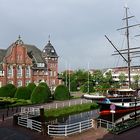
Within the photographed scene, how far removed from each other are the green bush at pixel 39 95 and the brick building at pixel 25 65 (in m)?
23.4

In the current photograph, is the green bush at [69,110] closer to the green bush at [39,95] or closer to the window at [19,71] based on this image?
the green bush at [39,95]

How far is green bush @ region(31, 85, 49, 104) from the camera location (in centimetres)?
4894

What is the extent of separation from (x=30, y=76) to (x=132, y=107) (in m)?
38.4

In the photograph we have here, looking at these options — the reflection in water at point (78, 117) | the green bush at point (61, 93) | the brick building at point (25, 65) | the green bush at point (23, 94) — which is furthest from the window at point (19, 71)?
the reflection in water at point (78, 117)

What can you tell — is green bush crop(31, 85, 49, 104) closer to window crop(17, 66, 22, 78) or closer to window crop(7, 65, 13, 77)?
window crop(7, 65, 13, 77)

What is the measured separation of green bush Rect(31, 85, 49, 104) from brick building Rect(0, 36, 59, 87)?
23.4 metres

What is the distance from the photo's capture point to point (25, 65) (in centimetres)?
7494

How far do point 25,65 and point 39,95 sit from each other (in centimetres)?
2680

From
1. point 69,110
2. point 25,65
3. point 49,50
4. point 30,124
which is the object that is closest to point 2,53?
point 25,65

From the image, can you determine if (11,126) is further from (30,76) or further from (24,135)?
(30,76)

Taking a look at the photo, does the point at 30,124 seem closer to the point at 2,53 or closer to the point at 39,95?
the point at 39,95

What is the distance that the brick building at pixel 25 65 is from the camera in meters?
71.5

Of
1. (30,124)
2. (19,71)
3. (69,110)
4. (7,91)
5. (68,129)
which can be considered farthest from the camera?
(19,71)

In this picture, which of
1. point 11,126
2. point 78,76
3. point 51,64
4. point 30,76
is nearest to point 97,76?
point 78,76
